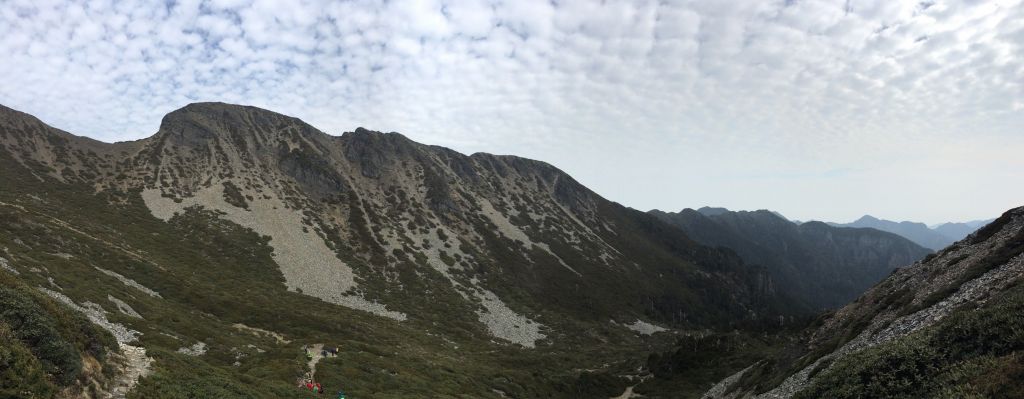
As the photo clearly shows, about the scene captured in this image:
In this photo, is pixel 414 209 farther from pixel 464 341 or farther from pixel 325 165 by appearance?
pixel 464 341

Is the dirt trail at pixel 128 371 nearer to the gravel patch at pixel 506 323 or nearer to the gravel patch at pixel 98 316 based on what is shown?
the gravel patch at pixel 98 316

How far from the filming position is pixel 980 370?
18.0 metres

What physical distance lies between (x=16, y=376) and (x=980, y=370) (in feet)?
120

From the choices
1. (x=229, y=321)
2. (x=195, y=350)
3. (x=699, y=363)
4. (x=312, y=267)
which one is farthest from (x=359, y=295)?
(x=699, y=363)

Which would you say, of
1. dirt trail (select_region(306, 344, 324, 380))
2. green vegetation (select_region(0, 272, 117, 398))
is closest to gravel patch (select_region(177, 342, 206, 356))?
dirt trail (select_region(306, 344, 324, 380))

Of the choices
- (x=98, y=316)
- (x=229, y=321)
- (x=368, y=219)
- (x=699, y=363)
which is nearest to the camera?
(x=98, y=316)

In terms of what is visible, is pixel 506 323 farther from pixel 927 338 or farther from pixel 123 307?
pixel 927 338

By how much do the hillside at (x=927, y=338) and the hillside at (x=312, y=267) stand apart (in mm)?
32642

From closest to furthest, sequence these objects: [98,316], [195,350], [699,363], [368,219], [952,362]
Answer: [952,362] → [98,316] → [195,350] → [699,363] → [368,219]

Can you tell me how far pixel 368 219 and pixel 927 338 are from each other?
5444 inches

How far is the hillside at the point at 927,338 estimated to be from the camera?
62.5 ft

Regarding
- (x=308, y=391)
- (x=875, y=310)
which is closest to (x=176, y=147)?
(x=308, y=391)

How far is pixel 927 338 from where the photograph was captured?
23297 millimetres

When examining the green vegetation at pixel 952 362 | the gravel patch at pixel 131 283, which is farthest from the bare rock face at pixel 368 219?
the green vegetation at pixel 952 362
